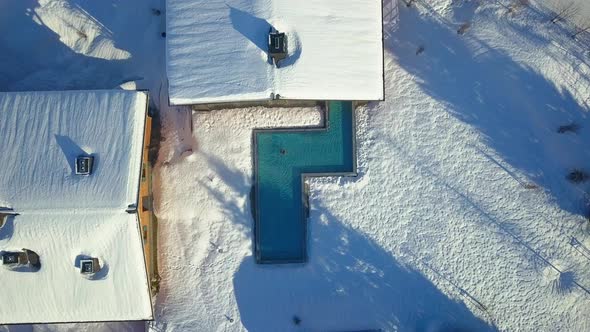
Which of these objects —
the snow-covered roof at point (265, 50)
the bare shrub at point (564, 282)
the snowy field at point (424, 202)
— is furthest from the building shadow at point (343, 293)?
the snow-covered roof at point (265, 50)

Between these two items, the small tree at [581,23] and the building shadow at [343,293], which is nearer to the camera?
the building shadow at [343,293]

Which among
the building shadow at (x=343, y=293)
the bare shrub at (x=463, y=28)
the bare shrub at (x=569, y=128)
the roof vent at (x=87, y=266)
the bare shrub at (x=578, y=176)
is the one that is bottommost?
the building shadow at (x=343, y=293)

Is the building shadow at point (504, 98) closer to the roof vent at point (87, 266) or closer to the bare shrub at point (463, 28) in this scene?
the bare shrub at point (463, 28)

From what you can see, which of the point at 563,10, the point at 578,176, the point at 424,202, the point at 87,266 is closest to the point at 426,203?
the point at 424,202

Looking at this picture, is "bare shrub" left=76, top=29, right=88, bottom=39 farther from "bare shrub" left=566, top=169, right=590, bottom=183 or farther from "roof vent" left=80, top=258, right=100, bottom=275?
"bare shrub" left=566, top=169, right=590, bottom=183

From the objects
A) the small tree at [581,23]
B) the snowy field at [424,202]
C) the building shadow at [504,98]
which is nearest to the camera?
the snowy field at [424,202]

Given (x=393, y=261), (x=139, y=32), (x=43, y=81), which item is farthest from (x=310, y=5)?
(x=43, y=81)
